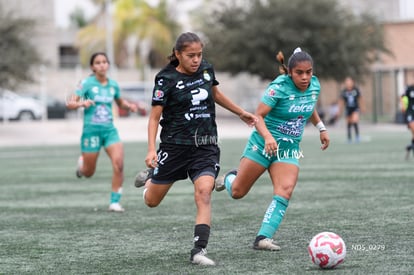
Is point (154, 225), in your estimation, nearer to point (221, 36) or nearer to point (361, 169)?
point (361, 169)

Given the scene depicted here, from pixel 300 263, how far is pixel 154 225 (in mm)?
3377

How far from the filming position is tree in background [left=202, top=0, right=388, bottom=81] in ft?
148

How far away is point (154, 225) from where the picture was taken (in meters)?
10.7

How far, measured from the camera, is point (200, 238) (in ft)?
25.6

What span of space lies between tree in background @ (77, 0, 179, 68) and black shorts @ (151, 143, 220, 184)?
59.6 m

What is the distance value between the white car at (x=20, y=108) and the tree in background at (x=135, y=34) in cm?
1887

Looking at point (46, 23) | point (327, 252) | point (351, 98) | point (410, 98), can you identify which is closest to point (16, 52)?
point (46, 23)

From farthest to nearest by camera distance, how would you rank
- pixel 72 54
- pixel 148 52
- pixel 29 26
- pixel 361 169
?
pixel 72 54
pixel 148 52
pixel 29 26
pixel 361 169

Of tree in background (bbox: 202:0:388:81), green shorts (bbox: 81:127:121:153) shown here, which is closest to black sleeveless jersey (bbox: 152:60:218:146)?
green shorts (bbox: 81:127:121:153)

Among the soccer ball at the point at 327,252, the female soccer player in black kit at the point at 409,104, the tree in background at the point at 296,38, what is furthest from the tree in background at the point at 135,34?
the soccer ball at the point at 327,252

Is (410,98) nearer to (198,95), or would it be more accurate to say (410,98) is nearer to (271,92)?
(271,92)

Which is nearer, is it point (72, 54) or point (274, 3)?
point (274, 3)

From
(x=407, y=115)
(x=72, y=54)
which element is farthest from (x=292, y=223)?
(x=72, y=54)

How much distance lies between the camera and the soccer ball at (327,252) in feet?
23.8
